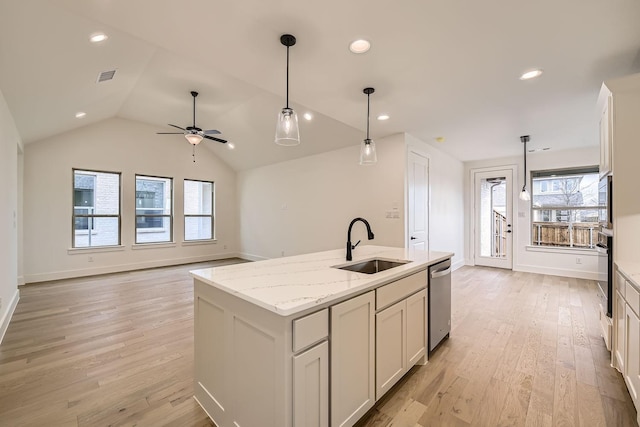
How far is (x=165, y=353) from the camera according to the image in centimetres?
259

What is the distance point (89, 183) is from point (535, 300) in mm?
8275

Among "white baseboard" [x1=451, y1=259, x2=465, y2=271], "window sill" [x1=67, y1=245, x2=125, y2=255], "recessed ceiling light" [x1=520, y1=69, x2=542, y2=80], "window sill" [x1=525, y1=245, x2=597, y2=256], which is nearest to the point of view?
"recessed ceiling light" [x1=520, y1=69, x2=542, y2=80]

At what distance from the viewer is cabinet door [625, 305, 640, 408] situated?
170 centimetres

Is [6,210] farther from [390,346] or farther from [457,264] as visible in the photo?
[457,264]

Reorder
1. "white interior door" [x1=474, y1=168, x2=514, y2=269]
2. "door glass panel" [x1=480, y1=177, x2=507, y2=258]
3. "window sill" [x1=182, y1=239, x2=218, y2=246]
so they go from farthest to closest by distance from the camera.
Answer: "window sill" [x1=182, y1=239, x2=218, y2=246] → "door glass panel" [x1=480, y1=177, x2=507, y2=258] → "white interior door" [x1=474, y1=168, x2=514, y2=269]

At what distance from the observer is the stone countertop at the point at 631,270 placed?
67.5 inches

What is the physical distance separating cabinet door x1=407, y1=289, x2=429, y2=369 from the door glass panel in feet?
17.0

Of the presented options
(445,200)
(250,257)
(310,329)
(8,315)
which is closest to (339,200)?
(445,200)

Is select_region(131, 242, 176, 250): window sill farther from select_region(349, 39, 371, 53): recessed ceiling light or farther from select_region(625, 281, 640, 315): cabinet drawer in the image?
select_region(625, 281, 640, 315): cabinet drawer

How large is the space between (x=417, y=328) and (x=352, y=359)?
904mm

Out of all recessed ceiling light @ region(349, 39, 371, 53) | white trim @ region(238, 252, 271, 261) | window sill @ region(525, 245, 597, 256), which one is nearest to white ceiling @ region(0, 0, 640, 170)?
recessed ceiling light @ region(349, 39, 371, 53)

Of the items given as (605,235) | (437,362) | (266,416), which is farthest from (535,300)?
(266,416)

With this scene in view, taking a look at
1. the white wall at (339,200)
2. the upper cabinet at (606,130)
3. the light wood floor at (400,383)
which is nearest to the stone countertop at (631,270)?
the upper cabinet at (606,130)

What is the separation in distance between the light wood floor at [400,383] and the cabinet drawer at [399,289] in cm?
69
